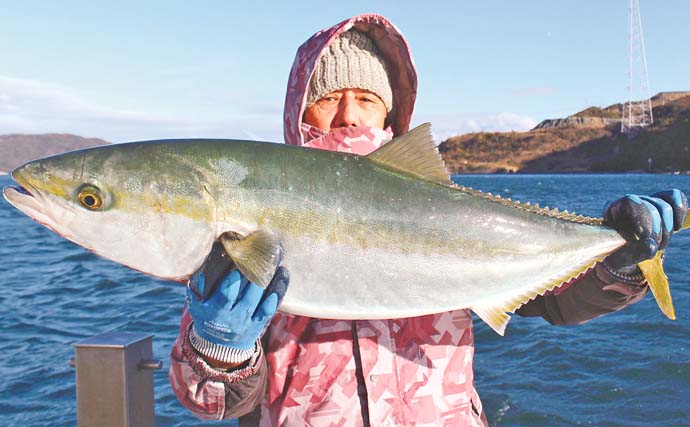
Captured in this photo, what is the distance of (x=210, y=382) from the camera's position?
106 inches

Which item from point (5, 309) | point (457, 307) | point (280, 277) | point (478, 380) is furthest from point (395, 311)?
point (5, 309)

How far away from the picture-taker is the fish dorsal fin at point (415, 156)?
109 inches

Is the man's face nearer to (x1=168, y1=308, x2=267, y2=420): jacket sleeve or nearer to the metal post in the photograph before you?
(x1=168, y1=308, x2=267, y2=420): jacket sleeve

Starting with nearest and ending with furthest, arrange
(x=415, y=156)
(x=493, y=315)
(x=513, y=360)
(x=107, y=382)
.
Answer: (x=415, y=156), (x=493, y=315), (x=107, y=382), (x=513, y=360)

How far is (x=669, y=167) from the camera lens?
115 m

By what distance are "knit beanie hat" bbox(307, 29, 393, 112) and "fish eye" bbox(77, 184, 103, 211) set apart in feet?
4.96

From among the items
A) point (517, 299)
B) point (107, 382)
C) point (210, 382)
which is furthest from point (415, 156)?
point (107, 382)

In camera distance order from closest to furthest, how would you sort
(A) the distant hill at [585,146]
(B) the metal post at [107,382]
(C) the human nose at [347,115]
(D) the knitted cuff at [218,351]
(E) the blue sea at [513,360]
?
(D) the knitted cuff at [218,351]
(C) the human nose at [347,115]
(B) the metal post at [107,382]
(E) the blue sea at [513,360]
(A) the distant hill at [585,146]

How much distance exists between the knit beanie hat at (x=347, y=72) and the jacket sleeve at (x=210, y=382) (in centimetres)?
164

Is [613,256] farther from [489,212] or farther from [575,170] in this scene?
[575,170]

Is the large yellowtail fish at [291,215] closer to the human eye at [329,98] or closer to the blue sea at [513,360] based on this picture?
the human eye at [329,98]

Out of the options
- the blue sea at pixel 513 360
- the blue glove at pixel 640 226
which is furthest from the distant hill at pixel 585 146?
the blue glove at pixel 640 226

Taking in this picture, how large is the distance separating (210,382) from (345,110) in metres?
1.79

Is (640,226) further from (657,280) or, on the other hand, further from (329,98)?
(329,98)
